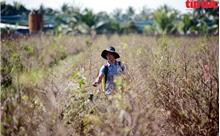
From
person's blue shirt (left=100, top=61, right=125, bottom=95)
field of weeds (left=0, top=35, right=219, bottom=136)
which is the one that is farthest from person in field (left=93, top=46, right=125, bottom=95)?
field of weeds (left=0, top=35, right=219, bottom=136)

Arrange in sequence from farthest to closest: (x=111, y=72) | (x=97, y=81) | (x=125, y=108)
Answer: (x=111, y=72) → (x=97, y=81) → (x=125, y=108)

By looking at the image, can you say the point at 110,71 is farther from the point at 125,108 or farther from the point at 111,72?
the point at 125,108

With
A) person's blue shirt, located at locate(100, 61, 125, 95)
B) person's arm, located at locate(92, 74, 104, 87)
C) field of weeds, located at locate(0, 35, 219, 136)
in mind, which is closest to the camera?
field of weeds, located at locate(0, 35, 219, 136)

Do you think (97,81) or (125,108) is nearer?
(125,108)

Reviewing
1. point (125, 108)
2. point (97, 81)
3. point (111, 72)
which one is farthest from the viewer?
point (111, 72)

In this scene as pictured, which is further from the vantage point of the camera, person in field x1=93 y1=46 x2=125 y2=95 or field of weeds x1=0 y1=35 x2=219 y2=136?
person in field x1=93 y1=46 x2=125 y2=95

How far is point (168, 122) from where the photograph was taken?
3.18 metres

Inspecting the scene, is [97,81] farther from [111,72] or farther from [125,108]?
[125,108]

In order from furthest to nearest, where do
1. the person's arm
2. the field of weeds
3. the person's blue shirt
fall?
the person's blue shirt, the person's arm, the field of weeds

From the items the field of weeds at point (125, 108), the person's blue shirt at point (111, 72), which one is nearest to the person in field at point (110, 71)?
the person's blue shirt at point (111, 72)

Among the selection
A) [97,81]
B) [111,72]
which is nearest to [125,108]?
[97,81]

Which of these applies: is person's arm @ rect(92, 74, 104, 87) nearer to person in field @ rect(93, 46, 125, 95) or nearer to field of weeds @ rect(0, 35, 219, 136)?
person in field @ rect(93, 46, 125, 95)

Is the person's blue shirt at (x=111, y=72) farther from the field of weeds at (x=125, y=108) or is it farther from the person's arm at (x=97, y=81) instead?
the field of weeds at (x=125, y=108)

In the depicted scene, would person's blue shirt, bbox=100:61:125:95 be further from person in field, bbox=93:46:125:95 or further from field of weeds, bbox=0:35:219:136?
field of weeds, bbox=0:35:219:136
